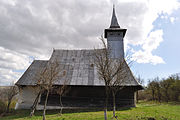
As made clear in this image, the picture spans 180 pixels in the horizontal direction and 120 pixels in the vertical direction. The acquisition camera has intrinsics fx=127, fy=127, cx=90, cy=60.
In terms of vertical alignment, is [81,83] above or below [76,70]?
below

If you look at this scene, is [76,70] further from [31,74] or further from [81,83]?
[31,74]

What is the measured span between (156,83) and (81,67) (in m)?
22.8

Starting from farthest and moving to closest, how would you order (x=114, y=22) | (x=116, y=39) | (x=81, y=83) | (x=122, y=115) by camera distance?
(x=114, y=22) → (x=116, y=39) → (x=81, y=83) → (x=122, y=115)

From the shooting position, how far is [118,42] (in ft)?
57.5

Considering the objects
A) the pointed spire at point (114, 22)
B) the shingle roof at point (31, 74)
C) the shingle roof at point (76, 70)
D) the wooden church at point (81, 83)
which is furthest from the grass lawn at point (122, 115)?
the pointed spire at point (114, 22)

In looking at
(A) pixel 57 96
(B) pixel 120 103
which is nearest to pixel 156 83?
(B) pixel 120 103

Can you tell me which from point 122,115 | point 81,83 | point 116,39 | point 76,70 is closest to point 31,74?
point 76,70

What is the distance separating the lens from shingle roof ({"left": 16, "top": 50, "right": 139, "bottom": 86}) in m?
13.6

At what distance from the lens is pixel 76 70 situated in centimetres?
1532

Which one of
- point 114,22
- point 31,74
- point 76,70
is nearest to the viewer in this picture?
point 76,70

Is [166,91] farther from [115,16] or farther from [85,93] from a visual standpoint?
[85,93]

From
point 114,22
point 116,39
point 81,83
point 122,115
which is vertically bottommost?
point 122,115

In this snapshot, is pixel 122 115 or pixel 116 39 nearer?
pixel 122 115

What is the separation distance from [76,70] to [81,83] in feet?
7.58
